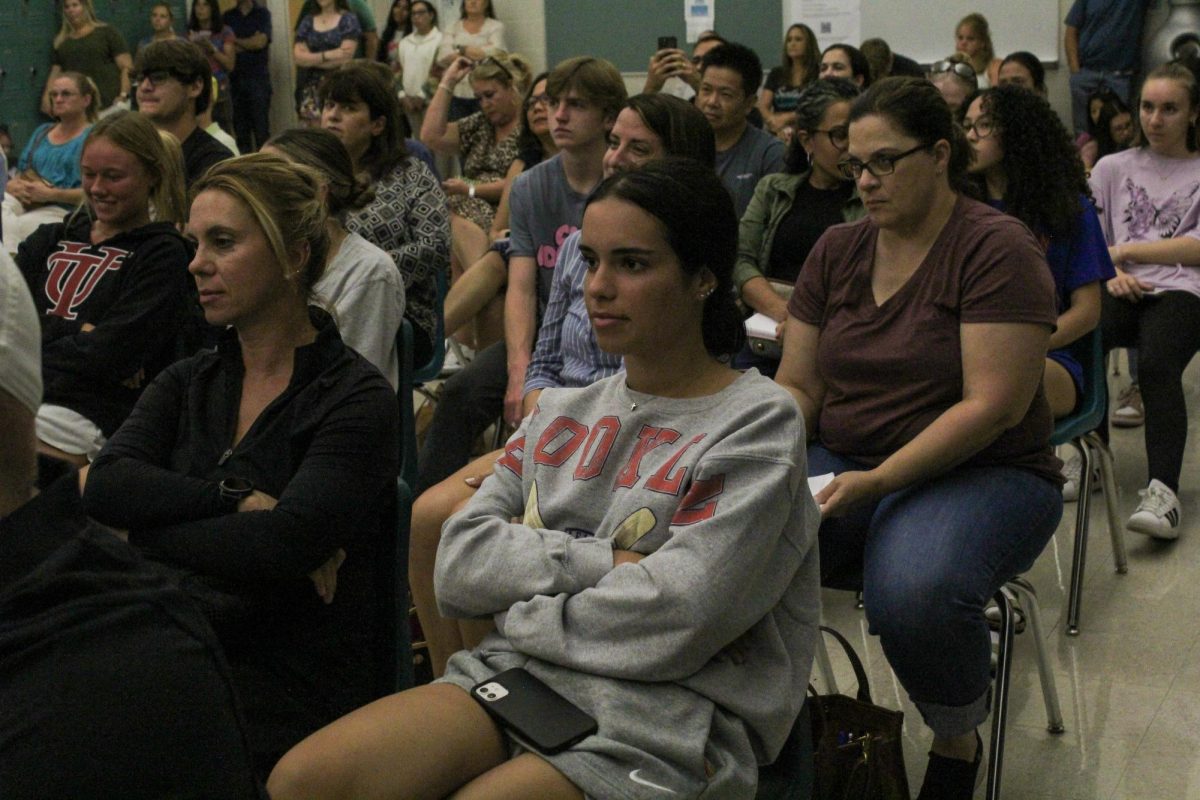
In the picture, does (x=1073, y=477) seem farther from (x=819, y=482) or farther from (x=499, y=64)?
(x=499, y=64)

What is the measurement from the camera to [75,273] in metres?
3.06

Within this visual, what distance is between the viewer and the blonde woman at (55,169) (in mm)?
5555

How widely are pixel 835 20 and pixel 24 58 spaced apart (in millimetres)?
5407

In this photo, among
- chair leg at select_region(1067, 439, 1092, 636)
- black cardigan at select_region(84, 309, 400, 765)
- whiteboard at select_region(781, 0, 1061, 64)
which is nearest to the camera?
black cardigan at select_region(84, 309, 400, 765)

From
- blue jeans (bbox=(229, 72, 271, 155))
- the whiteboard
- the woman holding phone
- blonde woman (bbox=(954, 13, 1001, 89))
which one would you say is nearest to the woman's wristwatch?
the woman holding phone

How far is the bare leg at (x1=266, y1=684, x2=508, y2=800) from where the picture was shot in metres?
1.59

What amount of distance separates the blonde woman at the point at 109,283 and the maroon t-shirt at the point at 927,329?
1487 mm

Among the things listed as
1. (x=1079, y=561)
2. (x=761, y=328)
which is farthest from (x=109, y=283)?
(x=1079, y=561)

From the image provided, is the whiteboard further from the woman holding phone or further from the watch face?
the watch face

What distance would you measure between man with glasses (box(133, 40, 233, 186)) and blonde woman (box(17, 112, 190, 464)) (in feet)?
3.60

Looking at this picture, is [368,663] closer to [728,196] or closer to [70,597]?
[728,196]

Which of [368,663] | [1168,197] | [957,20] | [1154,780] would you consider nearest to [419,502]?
[368,663]

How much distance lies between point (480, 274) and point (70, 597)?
3201 mm

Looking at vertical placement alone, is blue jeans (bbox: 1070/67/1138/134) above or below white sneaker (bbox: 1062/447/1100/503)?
above
